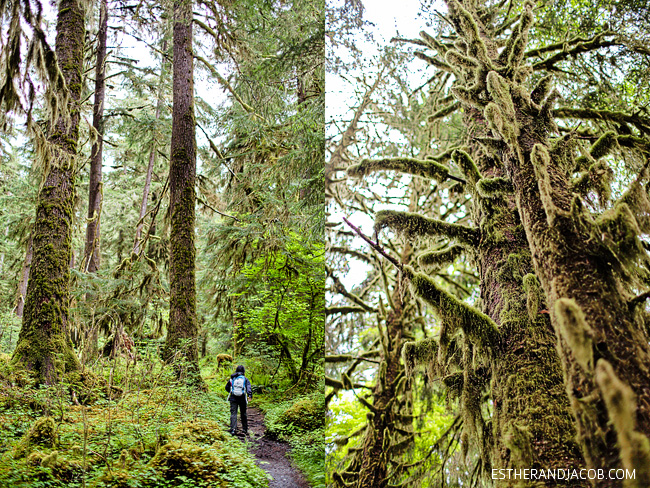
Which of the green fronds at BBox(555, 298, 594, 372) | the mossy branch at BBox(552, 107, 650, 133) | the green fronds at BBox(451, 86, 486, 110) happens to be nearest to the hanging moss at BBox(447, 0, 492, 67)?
the green fronds at BBox(451, 86, 486, 110)

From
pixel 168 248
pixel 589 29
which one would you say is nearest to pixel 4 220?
pixel 168 248

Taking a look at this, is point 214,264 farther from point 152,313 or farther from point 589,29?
point 589,29

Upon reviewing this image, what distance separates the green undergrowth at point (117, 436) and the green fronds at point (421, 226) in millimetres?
1509

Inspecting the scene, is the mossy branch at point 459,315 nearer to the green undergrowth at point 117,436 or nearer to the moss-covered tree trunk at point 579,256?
the moss-covered tree trunk at point 579,256

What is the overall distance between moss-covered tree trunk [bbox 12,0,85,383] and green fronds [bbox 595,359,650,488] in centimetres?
248

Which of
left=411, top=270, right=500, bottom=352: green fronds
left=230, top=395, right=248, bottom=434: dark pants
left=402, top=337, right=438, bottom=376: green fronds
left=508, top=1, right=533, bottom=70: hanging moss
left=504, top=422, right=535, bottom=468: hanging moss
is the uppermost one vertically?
left=508, top=1, right=533, bottom=70: hanging moss

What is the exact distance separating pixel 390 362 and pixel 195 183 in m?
2.49

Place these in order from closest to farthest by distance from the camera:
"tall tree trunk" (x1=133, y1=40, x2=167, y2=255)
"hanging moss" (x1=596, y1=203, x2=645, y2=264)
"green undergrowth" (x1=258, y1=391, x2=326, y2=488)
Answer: "hanging moss" (x1=596, y1=203, x2=645, y2=264) → "green undergrowth" (x1=258, y1=391, x2=326, y2=488) → "tall tree trunk" (x1=133, y1=40, x2=167, y2=255)

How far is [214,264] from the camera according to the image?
320cm

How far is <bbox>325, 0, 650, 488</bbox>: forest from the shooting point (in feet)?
3.31

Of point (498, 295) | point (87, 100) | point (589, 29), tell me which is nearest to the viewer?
point (498, 295)

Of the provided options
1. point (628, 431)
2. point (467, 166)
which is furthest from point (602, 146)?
point (628, 431)

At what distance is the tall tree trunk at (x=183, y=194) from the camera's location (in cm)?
286

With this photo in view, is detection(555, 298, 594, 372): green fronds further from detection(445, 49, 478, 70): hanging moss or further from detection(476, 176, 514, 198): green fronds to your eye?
detection(445, 49, 478, 70): hanging moss
